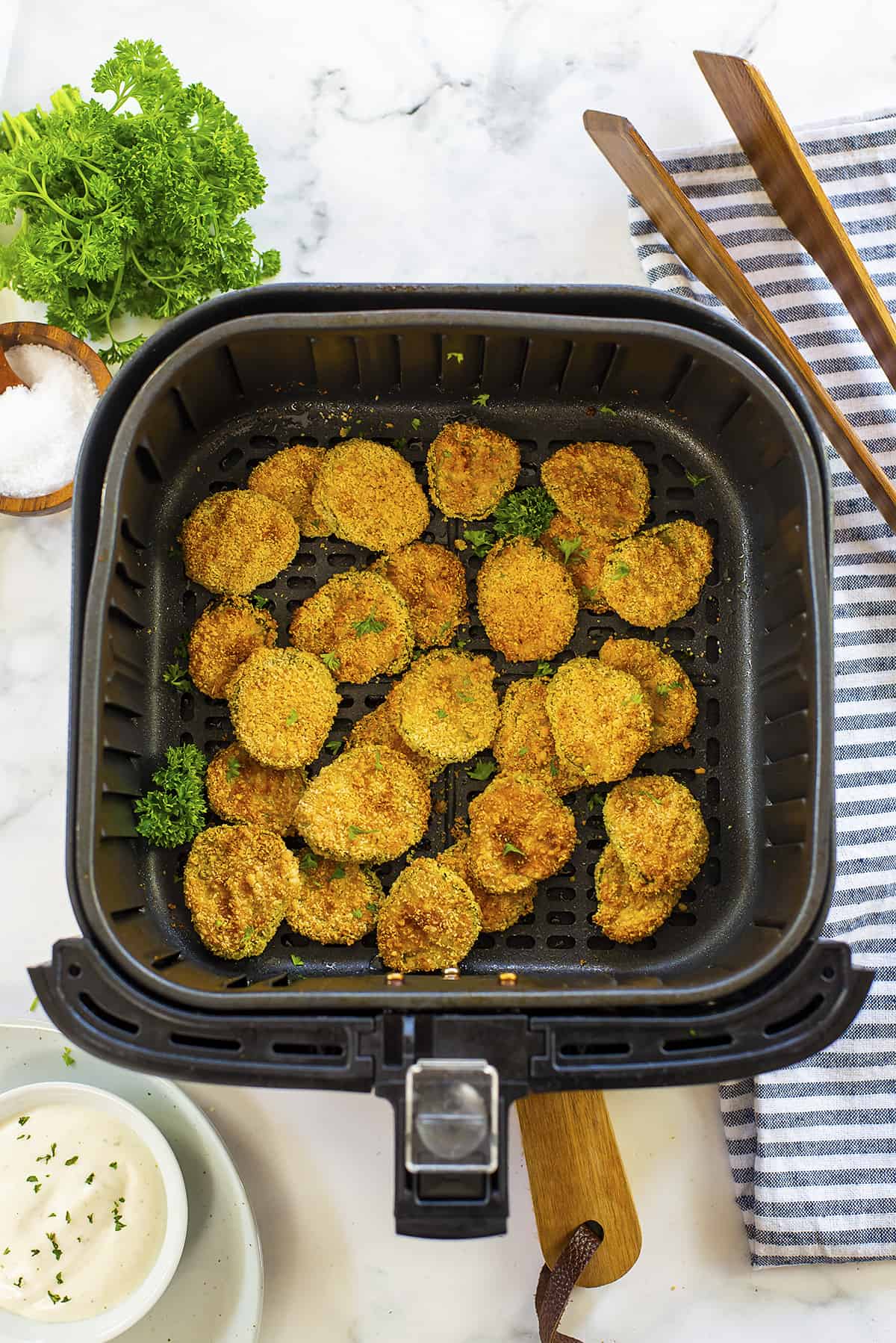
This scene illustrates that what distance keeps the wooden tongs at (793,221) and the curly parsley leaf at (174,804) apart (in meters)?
0.87

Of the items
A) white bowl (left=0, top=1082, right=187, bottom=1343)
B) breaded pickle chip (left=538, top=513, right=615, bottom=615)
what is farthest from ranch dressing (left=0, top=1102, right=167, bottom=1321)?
breaded pickle chip (left=538, top=513, right=615, bottom=615)

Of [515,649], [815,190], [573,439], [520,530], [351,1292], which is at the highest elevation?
[815,190]

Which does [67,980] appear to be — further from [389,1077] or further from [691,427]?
[691,427]

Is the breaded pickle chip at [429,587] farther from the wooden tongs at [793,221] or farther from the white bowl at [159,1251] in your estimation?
the white bowl at [159,1251]

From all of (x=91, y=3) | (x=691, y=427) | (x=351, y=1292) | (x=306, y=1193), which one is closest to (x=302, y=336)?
(x=691, y=427)

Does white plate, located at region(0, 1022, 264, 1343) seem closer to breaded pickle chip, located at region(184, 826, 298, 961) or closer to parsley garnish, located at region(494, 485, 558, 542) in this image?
breaded pickle chip, located at region(184, 826, 298, 961)

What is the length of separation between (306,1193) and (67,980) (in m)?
0.57

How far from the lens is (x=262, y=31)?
151 centimetres

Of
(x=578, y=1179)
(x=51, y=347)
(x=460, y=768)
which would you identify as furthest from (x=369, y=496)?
(x=578, y=1179)

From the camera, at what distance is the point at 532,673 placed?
136 cm

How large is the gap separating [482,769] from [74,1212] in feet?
2.40

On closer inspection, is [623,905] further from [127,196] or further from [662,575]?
[127,196]

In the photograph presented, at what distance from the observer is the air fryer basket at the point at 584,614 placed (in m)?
1.14

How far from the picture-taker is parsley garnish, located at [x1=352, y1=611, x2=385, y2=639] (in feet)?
4.34
